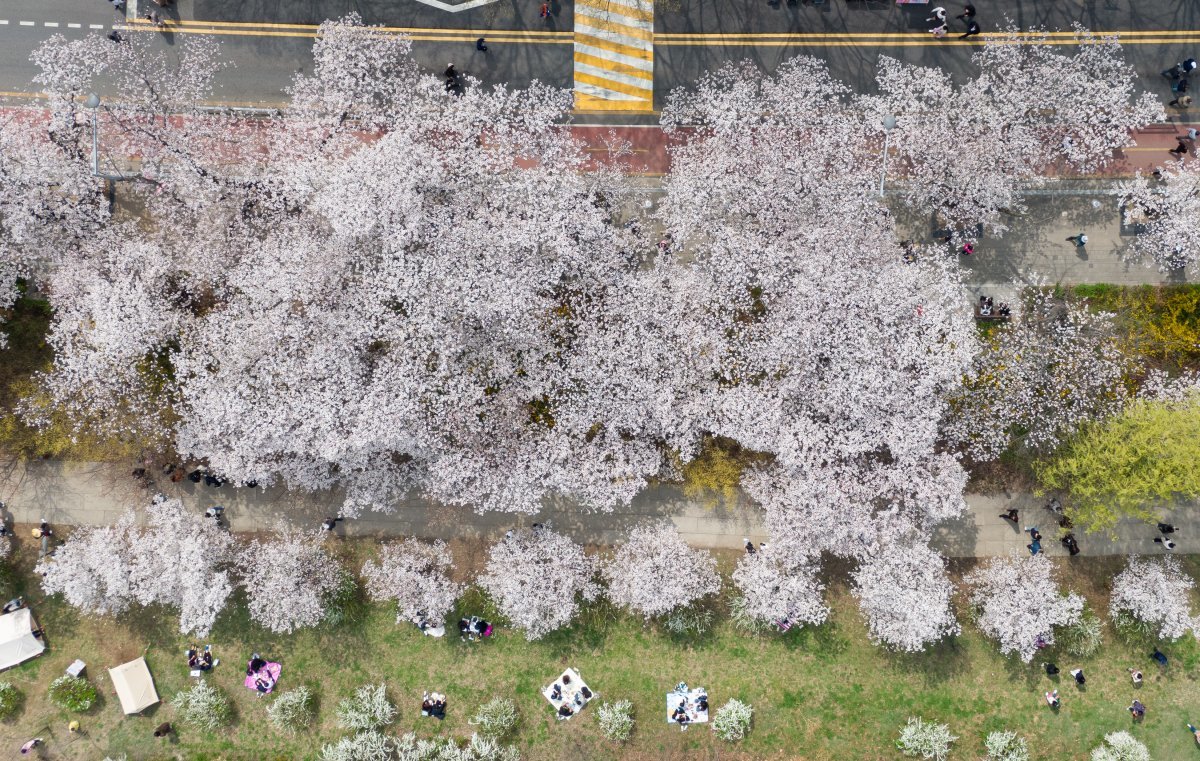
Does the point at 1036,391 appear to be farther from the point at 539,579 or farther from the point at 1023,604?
the point at 539,579

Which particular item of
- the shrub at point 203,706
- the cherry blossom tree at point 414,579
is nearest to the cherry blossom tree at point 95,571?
the shrub at point 203,706

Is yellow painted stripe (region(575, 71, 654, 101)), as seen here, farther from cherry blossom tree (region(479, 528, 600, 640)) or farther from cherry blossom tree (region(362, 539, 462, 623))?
cherry blossom tree (region(362, 539, 462, 623))

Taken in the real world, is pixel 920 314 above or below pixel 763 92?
below

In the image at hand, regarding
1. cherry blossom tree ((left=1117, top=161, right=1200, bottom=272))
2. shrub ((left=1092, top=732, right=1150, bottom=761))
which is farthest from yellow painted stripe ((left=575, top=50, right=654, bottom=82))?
shrub ((left=1092, top=732, right=1150, bottom=761))

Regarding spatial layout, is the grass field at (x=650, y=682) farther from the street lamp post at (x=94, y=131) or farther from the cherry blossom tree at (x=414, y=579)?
the street lamp post at (x=94, y=131)

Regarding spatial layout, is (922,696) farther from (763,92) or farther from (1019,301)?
(763,92)

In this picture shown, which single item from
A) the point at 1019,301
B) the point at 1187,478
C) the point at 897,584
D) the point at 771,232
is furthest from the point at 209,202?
the point at 1187,478
